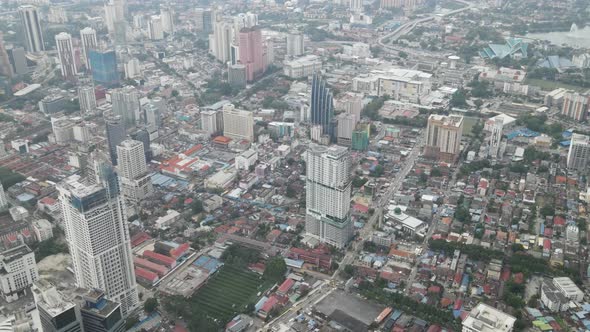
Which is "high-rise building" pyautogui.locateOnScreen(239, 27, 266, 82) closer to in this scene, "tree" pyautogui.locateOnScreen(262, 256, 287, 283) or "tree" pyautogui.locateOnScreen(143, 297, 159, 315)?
"tree" pyautogui.locateOnScreen(262, 256, 287, 283)

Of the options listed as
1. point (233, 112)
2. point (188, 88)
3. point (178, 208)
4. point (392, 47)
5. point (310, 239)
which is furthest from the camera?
point (392, 47)

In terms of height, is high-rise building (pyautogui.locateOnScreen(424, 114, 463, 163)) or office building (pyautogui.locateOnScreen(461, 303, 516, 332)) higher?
high-rise building (pyautogui.locateOnScreen(424, 114, 463, 163))

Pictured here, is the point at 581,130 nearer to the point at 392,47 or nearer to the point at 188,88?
the point at 392,47

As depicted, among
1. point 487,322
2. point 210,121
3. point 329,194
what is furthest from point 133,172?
point 487,322

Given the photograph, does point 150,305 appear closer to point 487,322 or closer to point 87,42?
point 487,322

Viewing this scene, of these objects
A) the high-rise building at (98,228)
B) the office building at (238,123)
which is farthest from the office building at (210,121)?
the high-rise building at (98,228)

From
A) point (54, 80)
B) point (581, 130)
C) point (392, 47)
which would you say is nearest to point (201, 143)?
point (54, 80)

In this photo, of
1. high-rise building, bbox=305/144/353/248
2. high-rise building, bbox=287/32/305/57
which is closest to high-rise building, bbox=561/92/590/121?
high-rise building, bbox=305/144/353/248
